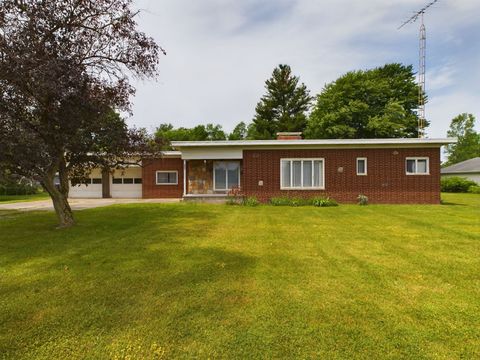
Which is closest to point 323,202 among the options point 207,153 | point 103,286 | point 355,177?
point 355,177

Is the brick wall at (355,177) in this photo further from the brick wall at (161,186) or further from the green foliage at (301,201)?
the brick wall at (161,186)

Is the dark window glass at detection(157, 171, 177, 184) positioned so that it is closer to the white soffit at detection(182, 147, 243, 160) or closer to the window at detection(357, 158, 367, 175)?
the white soffit at detection(182, 147, 243, 160)

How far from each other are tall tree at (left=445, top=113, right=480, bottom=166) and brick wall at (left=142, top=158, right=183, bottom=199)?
180ft

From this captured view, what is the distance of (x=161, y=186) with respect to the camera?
20.5 metres

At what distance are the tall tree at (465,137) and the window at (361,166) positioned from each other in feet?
168

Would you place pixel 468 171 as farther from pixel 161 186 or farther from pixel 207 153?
pixel 161 186

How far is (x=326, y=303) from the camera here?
3490mm

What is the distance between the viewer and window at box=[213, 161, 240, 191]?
17234 mm

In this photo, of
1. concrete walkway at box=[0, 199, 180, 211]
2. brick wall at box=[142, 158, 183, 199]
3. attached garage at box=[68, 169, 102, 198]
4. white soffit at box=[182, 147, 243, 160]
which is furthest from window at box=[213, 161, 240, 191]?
attached garage at box=[68, 169, 102, 198]

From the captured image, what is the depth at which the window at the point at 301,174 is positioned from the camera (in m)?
15.2

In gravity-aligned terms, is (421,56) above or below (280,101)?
above

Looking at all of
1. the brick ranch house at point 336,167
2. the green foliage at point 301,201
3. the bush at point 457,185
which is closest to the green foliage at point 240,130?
the bush at point 457,185

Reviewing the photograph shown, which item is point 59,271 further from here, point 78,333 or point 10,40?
point 10,40

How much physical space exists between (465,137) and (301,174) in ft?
179
